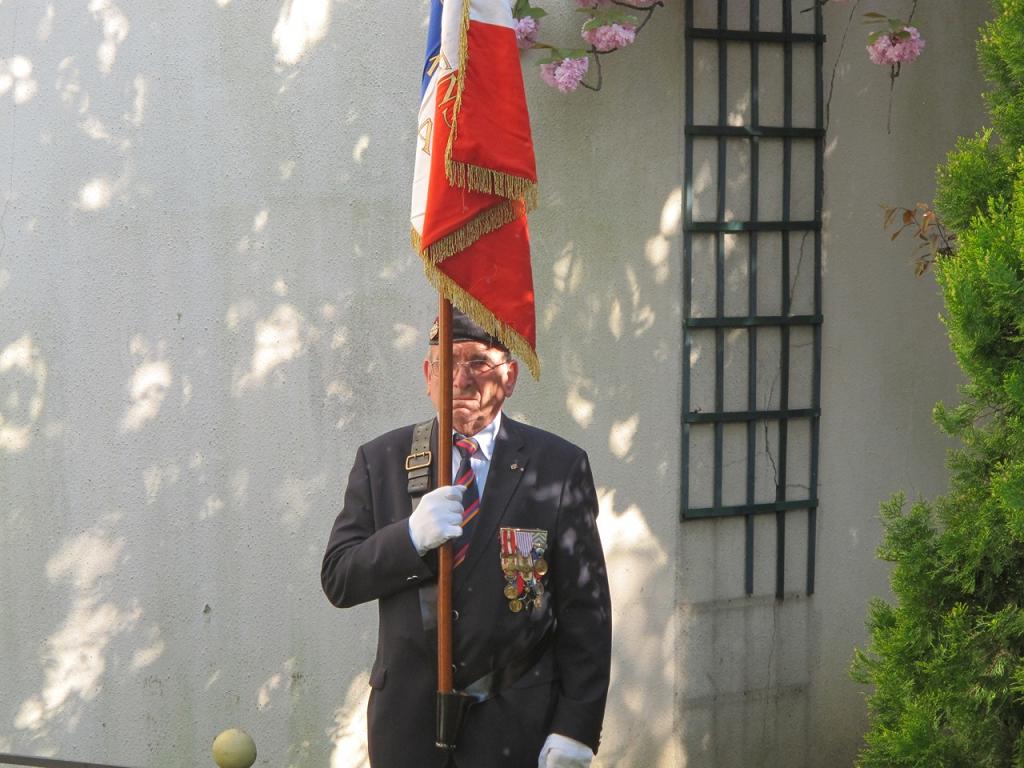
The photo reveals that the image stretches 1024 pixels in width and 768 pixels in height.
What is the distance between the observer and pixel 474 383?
3.11 meters

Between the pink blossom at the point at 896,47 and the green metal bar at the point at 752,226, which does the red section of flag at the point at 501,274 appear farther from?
the pink blossom at the point at 896,47

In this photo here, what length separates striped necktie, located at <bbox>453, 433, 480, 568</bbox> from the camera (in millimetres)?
3090

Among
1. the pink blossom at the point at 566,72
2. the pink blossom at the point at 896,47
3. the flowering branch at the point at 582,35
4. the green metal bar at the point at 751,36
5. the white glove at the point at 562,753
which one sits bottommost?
the white glove at the point at 562,753

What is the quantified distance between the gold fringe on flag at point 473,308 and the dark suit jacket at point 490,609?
Answer: 0.25 m

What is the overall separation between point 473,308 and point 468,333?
111mm

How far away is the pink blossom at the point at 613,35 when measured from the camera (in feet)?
14.7

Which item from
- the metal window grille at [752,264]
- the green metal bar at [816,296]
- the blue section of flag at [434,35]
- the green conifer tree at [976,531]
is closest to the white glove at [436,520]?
the blue section of flag at [434,35]

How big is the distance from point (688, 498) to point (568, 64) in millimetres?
1693

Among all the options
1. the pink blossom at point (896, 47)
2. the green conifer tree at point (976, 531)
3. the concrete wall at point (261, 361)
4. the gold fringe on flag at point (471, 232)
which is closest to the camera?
the gold fringe on flag at point (471, 232)

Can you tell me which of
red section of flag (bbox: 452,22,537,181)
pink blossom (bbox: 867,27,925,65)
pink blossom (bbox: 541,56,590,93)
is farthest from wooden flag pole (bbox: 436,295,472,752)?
pink blossom (bbox: 867,27,925,65)

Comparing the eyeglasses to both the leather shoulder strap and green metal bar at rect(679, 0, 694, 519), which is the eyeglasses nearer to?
the leather shoulder strap

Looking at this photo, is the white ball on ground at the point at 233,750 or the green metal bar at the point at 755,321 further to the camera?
the green metal bar at the point at 755,321

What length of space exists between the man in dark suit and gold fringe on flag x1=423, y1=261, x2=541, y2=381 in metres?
0.07

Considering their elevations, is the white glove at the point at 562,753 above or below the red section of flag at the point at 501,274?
below
